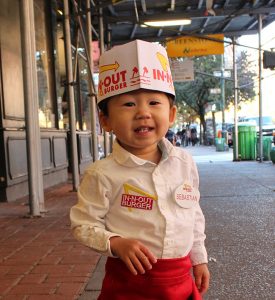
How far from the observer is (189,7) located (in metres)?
11.0

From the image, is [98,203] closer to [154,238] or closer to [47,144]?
[154,238]

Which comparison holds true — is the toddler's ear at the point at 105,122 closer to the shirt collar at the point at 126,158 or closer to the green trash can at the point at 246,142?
the shirt collar at the point at 126,158

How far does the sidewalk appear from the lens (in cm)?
304

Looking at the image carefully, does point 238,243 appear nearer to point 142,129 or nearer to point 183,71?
point 142,129

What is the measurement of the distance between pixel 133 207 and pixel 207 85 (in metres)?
36.1

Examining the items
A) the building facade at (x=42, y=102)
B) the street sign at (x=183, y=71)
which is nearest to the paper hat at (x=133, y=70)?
the building facade at (x=42, y=102)

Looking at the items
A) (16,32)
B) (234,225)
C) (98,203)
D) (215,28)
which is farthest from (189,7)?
(98,203)

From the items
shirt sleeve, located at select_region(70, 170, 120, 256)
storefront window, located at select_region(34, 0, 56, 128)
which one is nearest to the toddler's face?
shirt sleeve, located at select_region(70, 170, 120, 256)

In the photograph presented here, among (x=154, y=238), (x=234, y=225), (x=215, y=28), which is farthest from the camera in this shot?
(x=215, y=28)

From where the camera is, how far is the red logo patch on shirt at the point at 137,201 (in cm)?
165

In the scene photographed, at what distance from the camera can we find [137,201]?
1650mm

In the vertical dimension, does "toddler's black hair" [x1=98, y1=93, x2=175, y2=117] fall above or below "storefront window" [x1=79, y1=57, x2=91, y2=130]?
below

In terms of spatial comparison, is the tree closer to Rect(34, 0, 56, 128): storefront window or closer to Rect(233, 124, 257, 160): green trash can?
Rect(233, 124, 257, 160): green trash can

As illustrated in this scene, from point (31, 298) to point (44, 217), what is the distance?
8.49ft
